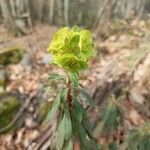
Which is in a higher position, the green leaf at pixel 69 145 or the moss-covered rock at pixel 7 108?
the green leaf at pixel 69 145

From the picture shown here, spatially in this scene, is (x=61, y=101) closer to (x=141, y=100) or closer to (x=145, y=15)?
(x=141, y=100)

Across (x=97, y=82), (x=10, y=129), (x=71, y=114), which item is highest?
(x=71, y=114)

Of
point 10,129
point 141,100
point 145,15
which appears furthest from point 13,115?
point 145,15

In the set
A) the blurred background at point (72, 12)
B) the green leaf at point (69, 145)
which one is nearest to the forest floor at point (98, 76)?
the blurred background at point (72, 12)

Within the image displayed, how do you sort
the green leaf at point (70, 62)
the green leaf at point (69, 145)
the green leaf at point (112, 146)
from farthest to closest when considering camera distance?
the green leaf at point (112, 146) → the green leaf at point (69, 145) → the green leaf at point (70, 62)

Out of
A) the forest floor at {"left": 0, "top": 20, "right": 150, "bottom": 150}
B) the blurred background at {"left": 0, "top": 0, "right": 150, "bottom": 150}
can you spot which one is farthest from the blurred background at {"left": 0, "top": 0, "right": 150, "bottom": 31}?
the forest floor at {"left": 0, "top": 20, "right": 150, "bottom": 150}

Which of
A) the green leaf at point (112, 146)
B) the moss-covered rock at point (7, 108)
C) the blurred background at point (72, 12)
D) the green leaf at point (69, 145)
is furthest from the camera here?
the blurred background at point (72, 12)

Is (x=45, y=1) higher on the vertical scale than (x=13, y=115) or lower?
higher

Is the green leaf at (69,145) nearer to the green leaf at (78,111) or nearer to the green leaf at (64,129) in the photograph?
the green leaf at (64,129)
